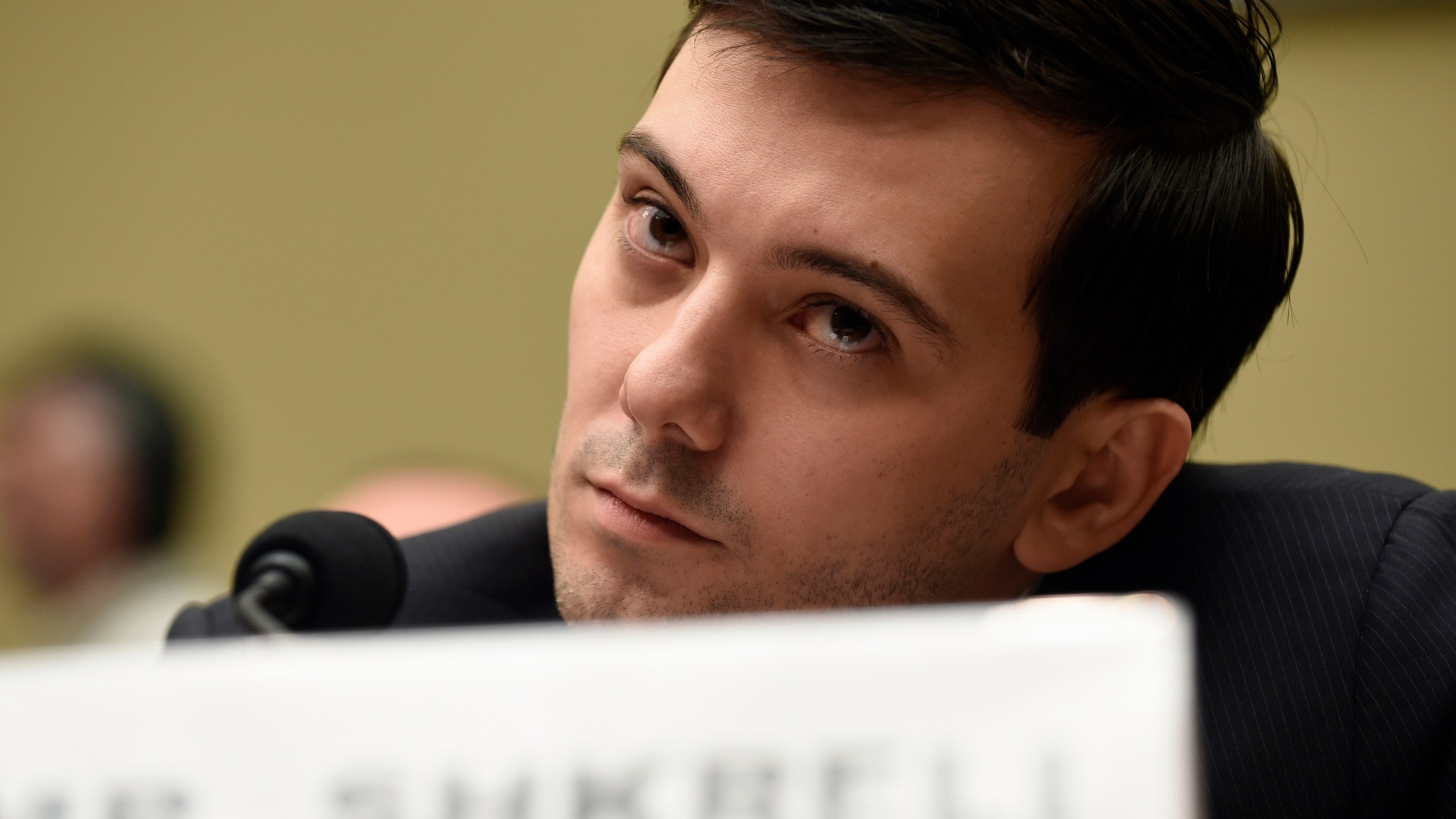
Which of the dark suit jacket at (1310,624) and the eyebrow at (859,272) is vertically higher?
the eyebrow at (859,272)

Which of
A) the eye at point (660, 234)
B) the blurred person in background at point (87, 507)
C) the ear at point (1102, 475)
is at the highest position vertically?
the eye at point (660, 234)

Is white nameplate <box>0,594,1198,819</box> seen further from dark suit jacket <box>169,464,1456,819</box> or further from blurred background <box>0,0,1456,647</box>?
blurred background <box>0,0,1456,647</box>

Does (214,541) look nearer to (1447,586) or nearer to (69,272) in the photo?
(69,272)

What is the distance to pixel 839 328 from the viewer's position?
103 centimetres

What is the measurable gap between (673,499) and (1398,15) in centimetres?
159

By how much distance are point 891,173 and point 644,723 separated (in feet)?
2.13

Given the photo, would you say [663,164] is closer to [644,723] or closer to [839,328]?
[839,328]

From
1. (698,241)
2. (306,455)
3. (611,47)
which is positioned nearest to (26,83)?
(306,455)

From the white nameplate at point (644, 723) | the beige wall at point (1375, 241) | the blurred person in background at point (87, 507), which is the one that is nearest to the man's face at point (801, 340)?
the white nameplate at point (644, 723)

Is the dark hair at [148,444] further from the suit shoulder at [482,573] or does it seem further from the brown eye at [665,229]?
the brown eye at [665,229]

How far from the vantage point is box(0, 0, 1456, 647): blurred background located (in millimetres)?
2658

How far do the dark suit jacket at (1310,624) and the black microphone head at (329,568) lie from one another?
527mm

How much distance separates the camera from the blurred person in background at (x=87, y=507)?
2471 mm

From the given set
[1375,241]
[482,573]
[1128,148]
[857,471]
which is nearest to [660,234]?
[857,471]
